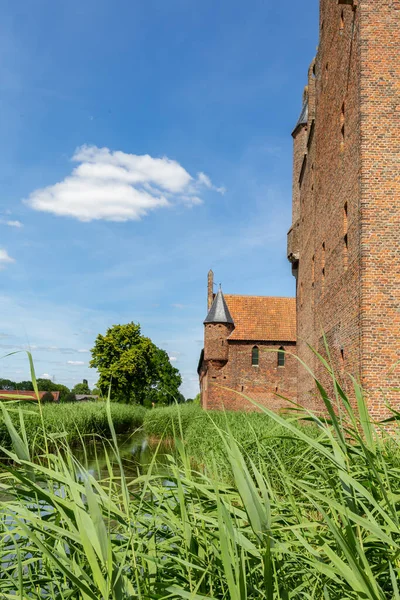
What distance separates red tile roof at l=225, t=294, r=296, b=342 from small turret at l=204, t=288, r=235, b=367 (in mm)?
519

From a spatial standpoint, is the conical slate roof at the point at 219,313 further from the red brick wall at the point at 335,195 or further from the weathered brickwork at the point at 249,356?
the red brick wall at the point at 335,195

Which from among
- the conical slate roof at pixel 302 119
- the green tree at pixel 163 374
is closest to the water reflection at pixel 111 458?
the conical slate roof at pixel 302 119

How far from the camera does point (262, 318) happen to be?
3681 cm

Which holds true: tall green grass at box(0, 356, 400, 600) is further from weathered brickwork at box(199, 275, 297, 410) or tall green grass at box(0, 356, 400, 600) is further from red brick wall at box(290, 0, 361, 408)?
weathered brickwork at box(199, 275, 297, 410)

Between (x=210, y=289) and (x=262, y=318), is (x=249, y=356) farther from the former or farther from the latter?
(x=210, y=289)

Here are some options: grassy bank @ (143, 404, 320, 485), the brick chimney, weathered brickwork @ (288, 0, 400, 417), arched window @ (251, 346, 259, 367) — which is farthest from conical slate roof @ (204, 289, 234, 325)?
weathered brickwork @ (288, 0, 400, 417)

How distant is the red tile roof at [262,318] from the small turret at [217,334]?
0.52 metres

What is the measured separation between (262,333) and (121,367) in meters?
16.2

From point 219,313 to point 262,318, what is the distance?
2937 mm

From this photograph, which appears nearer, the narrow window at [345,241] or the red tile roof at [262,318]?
the narrow window at [345,241]

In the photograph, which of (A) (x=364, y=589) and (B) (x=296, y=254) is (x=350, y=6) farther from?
(A) (x=364, y=589)

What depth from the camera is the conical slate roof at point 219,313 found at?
35.8 meters

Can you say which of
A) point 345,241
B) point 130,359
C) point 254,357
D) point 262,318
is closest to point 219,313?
point 262,318

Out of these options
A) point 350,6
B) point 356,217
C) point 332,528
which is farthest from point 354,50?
point 332,528
